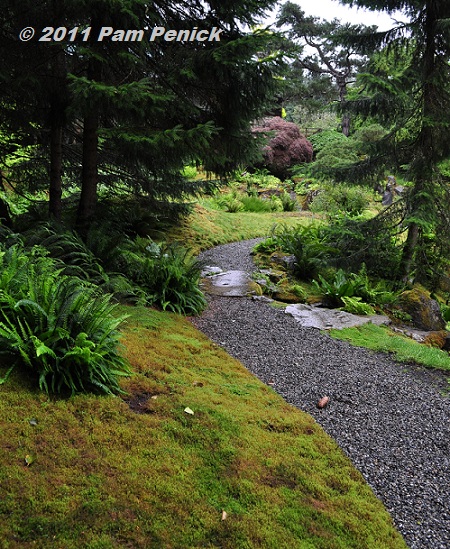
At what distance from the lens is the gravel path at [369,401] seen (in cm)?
322

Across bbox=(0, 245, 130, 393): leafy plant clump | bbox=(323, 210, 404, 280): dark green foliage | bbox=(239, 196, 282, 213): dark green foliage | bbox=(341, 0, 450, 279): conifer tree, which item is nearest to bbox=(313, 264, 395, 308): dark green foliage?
bbox=(323, 210, 404, 280): dark green foliage

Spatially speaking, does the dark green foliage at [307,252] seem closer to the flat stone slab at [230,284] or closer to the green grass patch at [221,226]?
the flat stone slab at [230,284]

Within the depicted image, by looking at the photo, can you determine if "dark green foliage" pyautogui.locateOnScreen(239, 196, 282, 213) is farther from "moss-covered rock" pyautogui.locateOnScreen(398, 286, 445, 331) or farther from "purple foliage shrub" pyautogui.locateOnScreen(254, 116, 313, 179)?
"moss-covered rock" pyautogui.locateOnScreen(398, 286, 445, 331)

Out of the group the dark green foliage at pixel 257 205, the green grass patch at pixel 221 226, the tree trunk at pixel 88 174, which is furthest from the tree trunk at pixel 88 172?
the dark green foliage at pixel 257 205

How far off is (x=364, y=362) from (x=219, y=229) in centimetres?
850

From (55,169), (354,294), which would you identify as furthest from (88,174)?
(354,294)

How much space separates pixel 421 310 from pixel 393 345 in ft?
7.94

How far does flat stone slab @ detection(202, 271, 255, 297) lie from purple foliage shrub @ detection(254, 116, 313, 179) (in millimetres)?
14845

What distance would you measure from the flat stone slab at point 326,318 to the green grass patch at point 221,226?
3.66 m

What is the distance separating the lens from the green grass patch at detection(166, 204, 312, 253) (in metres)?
11.8

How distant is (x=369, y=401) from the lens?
4.63m

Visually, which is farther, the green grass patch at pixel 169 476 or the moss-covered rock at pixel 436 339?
the moss-covered rock at pixel 436 339

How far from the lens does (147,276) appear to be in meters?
6.75

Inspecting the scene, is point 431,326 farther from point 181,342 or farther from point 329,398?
point 181,342
